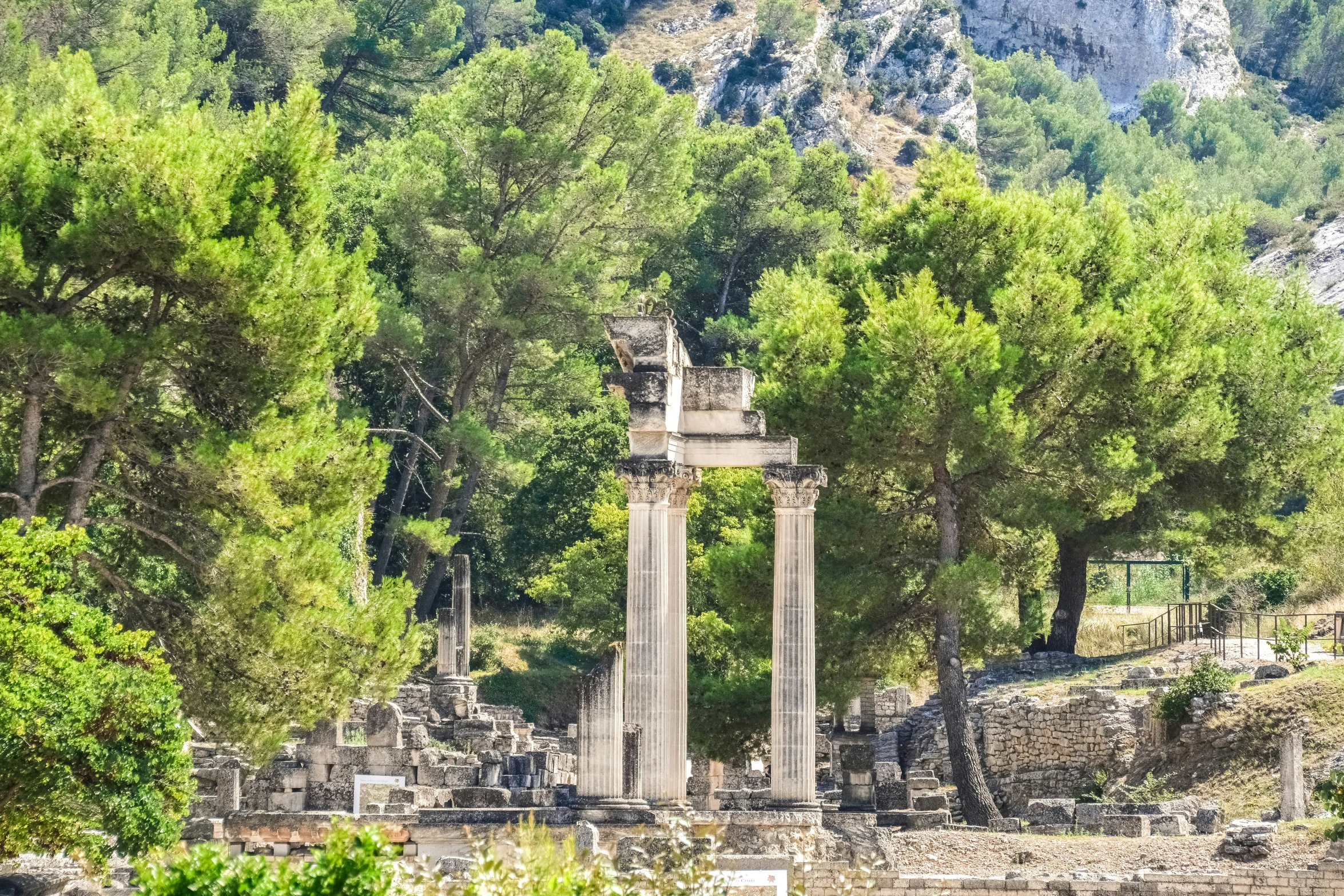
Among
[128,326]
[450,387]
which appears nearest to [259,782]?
[128,326]

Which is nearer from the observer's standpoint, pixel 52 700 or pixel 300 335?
pixel 52 700

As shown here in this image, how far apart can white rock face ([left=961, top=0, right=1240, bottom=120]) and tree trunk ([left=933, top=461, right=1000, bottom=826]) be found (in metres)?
120

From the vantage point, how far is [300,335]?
24109 millimetres

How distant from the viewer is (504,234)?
4297 centimetres

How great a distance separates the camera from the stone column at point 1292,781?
85.4ft

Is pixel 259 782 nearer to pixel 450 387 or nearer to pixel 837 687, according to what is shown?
pixel 837 687

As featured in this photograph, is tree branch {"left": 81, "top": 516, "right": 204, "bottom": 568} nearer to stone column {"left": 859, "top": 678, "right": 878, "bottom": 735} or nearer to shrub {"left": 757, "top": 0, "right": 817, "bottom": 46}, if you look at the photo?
stone column {"left": 859, "top": 678, "right": 878, "bottom": 735}

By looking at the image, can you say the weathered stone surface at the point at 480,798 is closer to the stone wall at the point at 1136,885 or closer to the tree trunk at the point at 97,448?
the stone wall at the point at 1136,885

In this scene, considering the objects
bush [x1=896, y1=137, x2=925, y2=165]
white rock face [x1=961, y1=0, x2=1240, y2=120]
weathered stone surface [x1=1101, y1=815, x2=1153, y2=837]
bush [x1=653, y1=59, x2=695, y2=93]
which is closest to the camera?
weathered stone surface [x1=1101, y1=815, x2=1153, y2=837]

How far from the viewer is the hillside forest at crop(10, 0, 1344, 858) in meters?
23.3

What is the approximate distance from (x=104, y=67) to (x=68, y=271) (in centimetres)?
2931

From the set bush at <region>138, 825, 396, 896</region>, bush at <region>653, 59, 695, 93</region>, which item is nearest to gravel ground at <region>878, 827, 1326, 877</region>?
bush at <region>138, 825, 396, 896</region>

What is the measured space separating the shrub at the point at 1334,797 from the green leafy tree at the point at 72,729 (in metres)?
11.4

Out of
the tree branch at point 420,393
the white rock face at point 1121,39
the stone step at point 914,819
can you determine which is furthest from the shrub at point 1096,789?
the white rock face at point 1121,39
